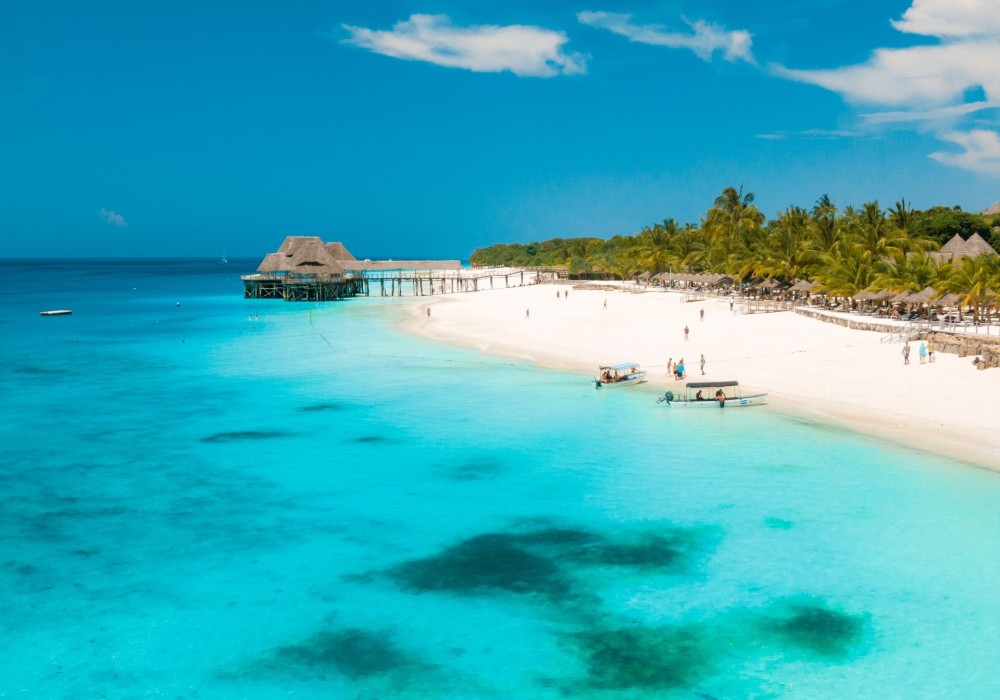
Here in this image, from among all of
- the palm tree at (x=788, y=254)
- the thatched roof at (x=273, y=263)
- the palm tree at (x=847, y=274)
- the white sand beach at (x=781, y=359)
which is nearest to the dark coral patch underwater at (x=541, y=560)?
the white sand beach at (x=781, y=359)

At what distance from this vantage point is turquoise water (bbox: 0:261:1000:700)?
36.8 feet

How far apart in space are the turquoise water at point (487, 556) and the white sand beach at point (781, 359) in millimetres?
2277

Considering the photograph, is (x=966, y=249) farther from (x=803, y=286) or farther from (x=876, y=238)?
(x=803, y=286)

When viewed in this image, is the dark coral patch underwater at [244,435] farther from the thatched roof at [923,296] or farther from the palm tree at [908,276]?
the palm tree at [908,276]

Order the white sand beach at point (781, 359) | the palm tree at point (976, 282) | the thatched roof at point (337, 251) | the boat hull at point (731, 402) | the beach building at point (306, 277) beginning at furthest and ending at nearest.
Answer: the thatched roof at point (337, 251), the beach building at point (306, 277), the palm tree at point (976, 282), the boat hull at point (731, 402), the white sand beach at point (781, 359)

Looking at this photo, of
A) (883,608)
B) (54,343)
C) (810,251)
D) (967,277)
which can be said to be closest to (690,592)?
(883,608)

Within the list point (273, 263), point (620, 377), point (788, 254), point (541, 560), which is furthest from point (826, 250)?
point (273, 263)

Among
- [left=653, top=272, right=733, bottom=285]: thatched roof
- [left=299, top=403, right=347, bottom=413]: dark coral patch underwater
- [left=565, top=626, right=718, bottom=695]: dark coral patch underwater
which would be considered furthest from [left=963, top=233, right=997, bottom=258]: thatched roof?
[left=565, top=626, right=718, bottom=695]: dark coral patch underwater

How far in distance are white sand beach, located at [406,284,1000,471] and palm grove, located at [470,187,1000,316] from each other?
4202mm

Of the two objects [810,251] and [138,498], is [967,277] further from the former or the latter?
[138,498]

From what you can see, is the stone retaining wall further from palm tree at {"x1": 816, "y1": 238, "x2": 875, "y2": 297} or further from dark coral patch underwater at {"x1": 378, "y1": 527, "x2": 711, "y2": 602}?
dark coral patch underwater at {"x1": 378, "y1": 527, "x2": 711, "y2": 602}

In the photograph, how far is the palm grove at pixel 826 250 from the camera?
39.8m

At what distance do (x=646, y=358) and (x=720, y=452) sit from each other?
1495cm

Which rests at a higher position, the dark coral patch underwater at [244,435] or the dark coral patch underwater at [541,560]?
the dark coral patch underwater at [244,435]
